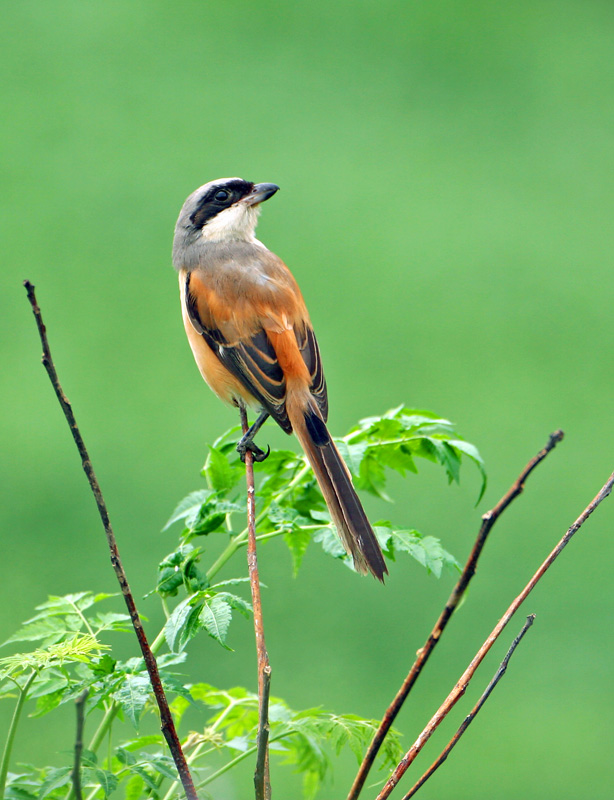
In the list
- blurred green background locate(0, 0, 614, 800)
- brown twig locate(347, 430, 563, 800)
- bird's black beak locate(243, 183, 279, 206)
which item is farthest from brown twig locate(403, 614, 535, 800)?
blurred green background locate(0, 0, 614, 800)

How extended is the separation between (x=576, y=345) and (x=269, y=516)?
6.98m

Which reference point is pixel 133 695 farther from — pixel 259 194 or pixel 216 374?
pixel 259 194

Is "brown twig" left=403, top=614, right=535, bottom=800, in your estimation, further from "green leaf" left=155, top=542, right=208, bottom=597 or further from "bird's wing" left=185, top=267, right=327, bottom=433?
"bird's wing" left=185, top=267, right=327, bottom=433

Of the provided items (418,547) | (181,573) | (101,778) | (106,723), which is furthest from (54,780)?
(418,547)

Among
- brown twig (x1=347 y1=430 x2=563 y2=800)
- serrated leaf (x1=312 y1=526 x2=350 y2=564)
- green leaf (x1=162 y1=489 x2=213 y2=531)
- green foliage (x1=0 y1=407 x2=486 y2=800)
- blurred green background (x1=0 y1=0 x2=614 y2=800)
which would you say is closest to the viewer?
brown twig (x1=347 y1=430 x2=563 y2=800)

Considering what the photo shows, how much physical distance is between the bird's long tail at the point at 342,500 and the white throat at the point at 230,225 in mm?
1110

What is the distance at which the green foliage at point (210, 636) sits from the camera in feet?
5.99

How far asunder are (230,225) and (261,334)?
604mm

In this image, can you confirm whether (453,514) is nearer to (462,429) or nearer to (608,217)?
(462,429)

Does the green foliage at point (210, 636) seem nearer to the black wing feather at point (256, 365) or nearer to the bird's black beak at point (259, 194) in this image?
the black wing feather at point (256, 365)

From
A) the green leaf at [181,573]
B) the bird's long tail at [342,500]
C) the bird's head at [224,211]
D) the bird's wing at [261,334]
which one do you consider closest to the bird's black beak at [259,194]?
the bird's head at [224,211]

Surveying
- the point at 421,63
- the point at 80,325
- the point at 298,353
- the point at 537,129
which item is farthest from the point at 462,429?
the point at 421,63

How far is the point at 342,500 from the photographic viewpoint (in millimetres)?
2316

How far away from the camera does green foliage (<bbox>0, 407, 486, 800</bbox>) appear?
5.99 feet
